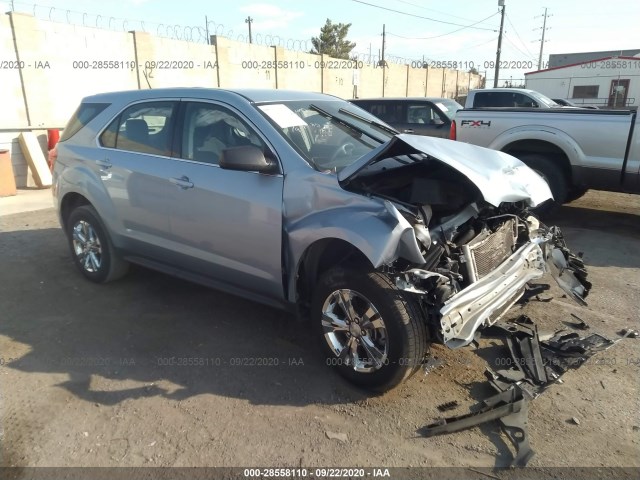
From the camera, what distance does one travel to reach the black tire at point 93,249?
486 cm

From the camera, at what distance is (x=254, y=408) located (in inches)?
123

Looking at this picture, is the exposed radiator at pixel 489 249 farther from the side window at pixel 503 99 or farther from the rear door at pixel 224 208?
the side window at pixel 503 99

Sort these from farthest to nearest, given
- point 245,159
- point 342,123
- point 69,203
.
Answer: point 69,203 < point 342,123 < point 245,159

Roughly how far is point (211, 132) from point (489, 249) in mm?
2325

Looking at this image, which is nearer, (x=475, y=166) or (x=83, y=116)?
(x=475, y=166)

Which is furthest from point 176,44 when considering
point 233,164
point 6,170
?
point 233,164

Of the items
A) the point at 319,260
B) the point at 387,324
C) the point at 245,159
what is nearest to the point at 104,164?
the point at 245,159

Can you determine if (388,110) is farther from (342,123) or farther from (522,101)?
(342,123)

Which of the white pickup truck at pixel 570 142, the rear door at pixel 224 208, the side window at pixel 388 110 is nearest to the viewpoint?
the rear door at pixel 224 208

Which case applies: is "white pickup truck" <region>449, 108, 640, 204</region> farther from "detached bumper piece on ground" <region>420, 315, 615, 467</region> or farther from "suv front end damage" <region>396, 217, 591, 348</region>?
"detached bumper piece on ground" <region>420, 315, 615, 467</region>

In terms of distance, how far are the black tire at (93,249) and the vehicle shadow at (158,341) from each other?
6.0 inches

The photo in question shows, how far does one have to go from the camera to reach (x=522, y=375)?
3285mm

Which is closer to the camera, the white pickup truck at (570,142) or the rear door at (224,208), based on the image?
the rear door at (224,208)

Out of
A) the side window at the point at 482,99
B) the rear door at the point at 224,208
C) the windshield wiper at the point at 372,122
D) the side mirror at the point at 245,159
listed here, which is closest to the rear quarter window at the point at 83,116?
the rear door at the point at 224,208
